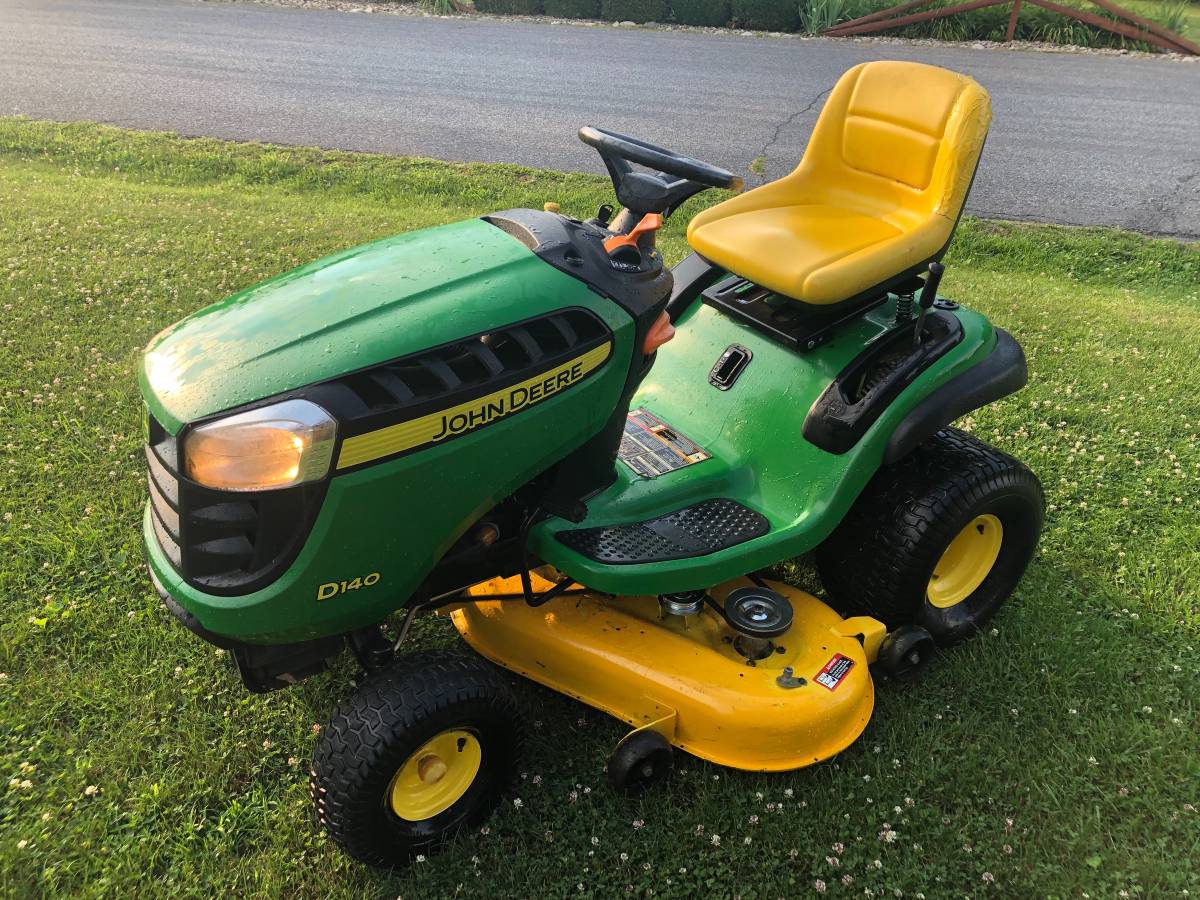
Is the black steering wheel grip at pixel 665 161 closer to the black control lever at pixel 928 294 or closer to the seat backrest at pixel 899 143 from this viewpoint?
the black control lever at pixel 928 294

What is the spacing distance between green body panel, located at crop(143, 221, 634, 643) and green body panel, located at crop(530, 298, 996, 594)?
0.36 meters

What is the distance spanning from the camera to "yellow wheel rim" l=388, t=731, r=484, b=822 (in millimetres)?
2230

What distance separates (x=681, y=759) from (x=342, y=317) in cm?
151

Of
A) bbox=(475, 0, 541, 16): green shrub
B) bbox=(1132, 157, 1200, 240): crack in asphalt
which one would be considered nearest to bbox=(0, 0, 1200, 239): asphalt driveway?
bbox=(1132, 157, 1200, 240): crack in asphalt

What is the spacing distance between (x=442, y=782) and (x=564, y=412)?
0.98 metres

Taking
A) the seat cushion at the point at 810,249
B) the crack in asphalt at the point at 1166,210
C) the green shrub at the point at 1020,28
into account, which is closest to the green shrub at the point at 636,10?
the green shrub at the point at 1020,28

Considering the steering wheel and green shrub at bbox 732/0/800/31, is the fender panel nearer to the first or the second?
the steering wheel

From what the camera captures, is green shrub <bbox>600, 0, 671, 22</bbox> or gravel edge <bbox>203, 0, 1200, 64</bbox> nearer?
gravel edge <bbox>203, 0, 1200, 64</bbox>

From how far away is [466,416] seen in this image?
200cm

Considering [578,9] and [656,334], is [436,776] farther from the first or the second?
[578,9]

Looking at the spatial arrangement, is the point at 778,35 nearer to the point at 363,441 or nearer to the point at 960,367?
the point at 960,367

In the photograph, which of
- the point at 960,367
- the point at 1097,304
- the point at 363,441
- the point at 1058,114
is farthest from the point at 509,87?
the point at 363,441

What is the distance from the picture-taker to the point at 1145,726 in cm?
272

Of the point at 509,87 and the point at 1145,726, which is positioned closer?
the point at 1145,726
